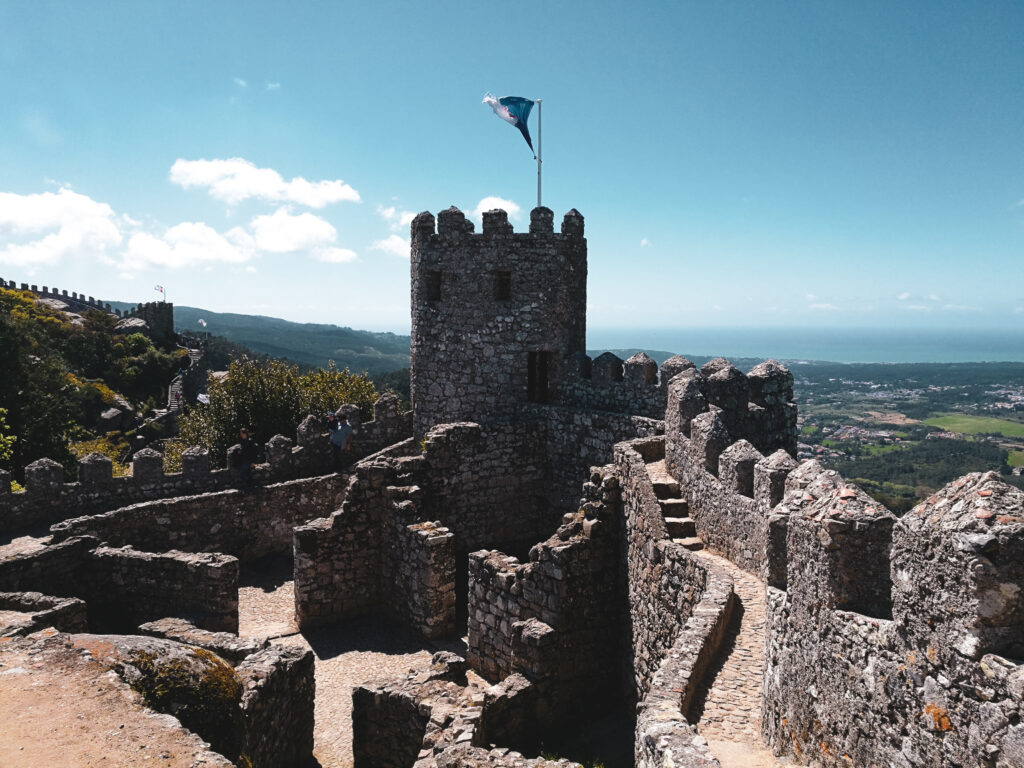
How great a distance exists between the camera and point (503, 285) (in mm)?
14453

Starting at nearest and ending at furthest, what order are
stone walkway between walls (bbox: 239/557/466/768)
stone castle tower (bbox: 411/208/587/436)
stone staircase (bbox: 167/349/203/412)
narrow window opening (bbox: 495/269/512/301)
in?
1. stone walkway between walls (bbox: 239/557/466/768)
2. stone castle tower (bbox: 411/208/587/436)
3. narrow window opening (bbox: 495/269/512/301)
4. stone staircase (bbox: 167/349/203/412)

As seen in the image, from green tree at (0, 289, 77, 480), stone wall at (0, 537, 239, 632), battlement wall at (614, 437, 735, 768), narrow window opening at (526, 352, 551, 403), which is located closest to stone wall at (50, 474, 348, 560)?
stone wall at (0, 537, 239, 632)

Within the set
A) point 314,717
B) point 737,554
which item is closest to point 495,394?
point 314,717

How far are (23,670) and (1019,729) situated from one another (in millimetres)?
7397

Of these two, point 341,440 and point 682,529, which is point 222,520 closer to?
point 341,440

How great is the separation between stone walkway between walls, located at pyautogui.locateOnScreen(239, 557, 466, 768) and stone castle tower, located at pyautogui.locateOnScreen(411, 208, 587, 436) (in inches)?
188

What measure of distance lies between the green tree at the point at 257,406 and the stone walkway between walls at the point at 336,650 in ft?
26.8

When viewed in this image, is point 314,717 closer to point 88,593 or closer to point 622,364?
point 88,593

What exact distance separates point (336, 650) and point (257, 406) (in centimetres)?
1150

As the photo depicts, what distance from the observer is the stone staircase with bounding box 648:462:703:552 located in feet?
25.3

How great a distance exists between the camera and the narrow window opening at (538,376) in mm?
14820

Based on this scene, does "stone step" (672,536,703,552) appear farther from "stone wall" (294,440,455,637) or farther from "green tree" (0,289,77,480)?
"green tree" (0,289,77,480)

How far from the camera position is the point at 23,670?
631 cm

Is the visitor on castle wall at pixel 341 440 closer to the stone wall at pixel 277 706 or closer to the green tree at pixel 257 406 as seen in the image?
the green tree at pixel 257 406
